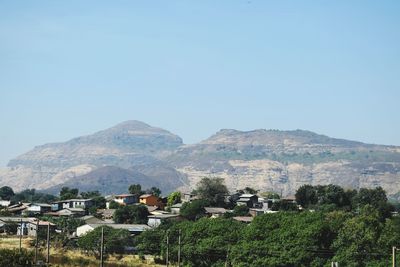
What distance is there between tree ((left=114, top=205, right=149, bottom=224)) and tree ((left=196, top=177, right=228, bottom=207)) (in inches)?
719

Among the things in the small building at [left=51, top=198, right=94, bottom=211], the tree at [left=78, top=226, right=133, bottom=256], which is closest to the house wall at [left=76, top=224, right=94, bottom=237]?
the tree at [left=78, top=226, right=133, bottom=256]

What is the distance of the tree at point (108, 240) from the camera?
6375 centimetres

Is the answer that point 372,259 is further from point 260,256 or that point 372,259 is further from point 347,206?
point 347,206

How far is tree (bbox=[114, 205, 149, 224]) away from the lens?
292 ft

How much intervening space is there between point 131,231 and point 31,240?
13356 mm

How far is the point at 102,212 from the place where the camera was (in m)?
102

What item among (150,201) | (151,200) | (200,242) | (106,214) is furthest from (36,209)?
(200,242)

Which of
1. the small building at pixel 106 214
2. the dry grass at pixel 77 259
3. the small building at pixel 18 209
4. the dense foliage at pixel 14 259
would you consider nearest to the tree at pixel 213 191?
the small building at pixel 106 214

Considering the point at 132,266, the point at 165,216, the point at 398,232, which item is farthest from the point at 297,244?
the point at 165,216

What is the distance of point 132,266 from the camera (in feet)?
171

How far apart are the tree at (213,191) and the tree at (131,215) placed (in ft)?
59.9

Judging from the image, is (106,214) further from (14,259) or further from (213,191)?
(14,259)

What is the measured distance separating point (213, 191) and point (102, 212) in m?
18.1

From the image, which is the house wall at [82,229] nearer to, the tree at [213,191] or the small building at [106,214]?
the small building at [106,214]
